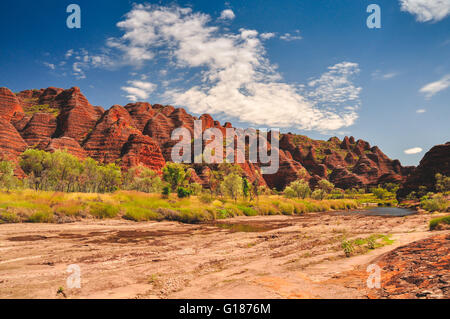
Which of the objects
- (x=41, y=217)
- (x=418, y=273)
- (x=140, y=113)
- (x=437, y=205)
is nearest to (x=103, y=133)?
(x=140, y=113)

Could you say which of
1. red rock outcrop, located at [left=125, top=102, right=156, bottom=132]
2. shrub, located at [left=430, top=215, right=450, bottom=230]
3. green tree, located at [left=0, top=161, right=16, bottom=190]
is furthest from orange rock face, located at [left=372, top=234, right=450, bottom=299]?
red rock outcrop, located at [left=125, top=102, right=156, bottom=132]

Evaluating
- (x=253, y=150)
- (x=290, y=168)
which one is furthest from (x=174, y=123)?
(x=290, y=168)

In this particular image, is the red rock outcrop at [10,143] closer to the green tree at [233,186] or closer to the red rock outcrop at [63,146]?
the red rock outcrop at [63,146]

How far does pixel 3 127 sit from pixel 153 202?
3882 inches

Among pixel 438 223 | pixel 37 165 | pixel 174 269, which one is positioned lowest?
pixel 438 223

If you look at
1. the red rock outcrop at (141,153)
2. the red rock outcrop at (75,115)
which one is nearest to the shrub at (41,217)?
the red rock outcrop at (141,153)

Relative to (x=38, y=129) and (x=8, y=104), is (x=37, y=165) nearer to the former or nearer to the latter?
(x=38, y=129)

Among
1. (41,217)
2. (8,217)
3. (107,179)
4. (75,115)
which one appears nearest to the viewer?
(8,217)

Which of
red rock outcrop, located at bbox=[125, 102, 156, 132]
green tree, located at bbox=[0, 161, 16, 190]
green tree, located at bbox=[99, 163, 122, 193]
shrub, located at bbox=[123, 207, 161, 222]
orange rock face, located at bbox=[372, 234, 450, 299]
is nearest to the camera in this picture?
orange rock face, located at bbox=[372, 234, 450, 299]

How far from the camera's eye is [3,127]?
307ft

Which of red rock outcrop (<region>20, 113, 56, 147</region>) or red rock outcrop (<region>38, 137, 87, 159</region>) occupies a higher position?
red rock outcrop (<region>20, 113, 56, 147</region>)

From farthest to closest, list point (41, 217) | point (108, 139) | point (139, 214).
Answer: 1. point (108, 139)
2. point (139, 214)
3. point (41, 217)

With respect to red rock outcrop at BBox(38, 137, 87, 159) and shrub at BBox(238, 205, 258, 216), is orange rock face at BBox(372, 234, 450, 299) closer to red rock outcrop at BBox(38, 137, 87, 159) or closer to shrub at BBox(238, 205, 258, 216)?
shrub at BBox(238, 205, 258, 216)
